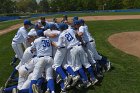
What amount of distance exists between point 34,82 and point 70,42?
77.7 inches

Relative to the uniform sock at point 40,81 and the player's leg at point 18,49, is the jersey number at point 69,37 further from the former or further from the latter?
the player's leg at point 18,49

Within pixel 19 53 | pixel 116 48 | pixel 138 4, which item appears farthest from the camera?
pixel 138 4

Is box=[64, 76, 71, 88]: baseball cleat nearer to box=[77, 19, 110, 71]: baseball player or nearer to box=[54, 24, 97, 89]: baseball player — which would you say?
box=[54, 24, 97, 89]: baseball player

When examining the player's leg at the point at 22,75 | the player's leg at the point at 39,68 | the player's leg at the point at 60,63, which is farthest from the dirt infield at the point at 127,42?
the player's leg at the point at 22,75

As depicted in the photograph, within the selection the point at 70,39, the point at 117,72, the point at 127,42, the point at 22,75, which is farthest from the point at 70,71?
the point at 127,42

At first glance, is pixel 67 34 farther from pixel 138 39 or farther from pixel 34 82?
pixel 138 39

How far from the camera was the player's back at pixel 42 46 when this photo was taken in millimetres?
9453

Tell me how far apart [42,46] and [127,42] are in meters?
10.4

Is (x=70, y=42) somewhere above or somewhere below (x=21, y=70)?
above

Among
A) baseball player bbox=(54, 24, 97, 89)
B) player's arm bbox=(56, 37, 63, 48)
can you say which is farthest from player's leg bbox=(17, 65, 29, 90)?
baseball player bbox=(54, 24, 97, 89)

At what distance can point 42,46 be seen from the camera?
374 inches

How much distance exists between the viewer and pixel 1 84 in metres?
10.9

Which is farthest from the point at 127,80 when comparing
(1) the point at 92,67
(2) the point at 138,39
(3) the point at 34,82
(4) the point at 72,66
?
(2) the point at 138,39

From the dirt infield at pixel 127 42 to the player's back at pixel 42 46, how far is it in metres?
6.98
